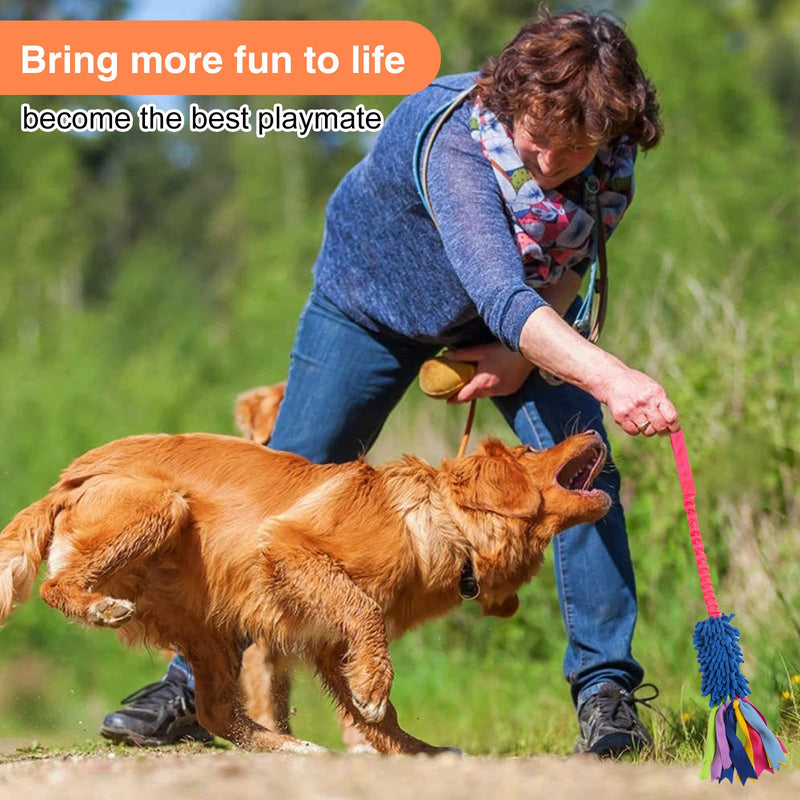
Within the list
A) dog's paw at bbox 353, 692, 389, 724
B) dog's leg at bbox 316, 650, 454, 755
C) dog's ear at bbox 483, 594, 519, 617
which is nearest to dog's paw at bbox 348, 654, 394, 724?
dog's paw at bbox 353, 692, 389, 724

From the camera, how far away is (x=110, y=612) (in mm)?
4730

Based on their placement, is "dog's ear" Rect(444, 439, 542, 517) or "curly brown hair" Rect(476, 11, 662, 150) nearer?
"curly brown hair" Rect(476, 11, 662, 150)

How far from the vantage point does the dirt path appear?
3.39m

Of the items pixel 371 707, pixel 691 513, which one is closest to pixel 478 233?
pixel 691 513

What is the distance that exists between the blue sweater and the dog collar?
0.96 m

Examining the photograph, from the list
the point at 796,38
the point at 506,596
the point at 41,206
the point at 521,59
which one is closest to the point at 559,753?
the point at 506,596

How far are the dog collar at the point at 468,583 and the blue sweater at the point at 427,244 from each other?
3.16 feet

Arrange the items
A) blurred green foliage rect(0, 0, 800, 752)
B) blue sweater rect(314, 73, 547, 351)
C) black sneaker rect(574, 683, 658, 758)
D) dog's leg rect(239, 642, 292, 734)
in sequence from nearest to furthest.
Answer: blue sweater rect(314, 73, 547, 351) → black sneaker rect(574, 683, 658, 758) → dog's leg rect(239, 642, 292, 734) → blurred green foliage rect(0, 0, 800, 752)

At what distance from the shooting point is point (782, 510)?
7613 millimetres

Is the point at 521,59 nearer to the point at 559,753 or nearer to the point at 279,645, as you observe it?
the point at 279,645

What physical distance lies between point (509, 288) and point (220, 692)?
7.15ft

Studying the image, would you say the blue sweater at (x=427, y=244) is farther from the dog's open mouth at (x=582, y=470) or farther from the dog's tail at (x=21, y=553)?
the dog's tail at (x=21, y=553)

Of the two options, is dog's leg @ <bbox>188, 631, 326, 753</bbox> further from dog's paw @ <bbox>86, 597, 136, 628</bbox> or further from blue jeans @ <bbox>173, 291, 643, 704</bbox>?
blue jeans @ <bbox>173, 291, 643, 704</bbox>

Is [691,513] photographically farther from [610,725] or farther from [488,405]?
[488,405]
